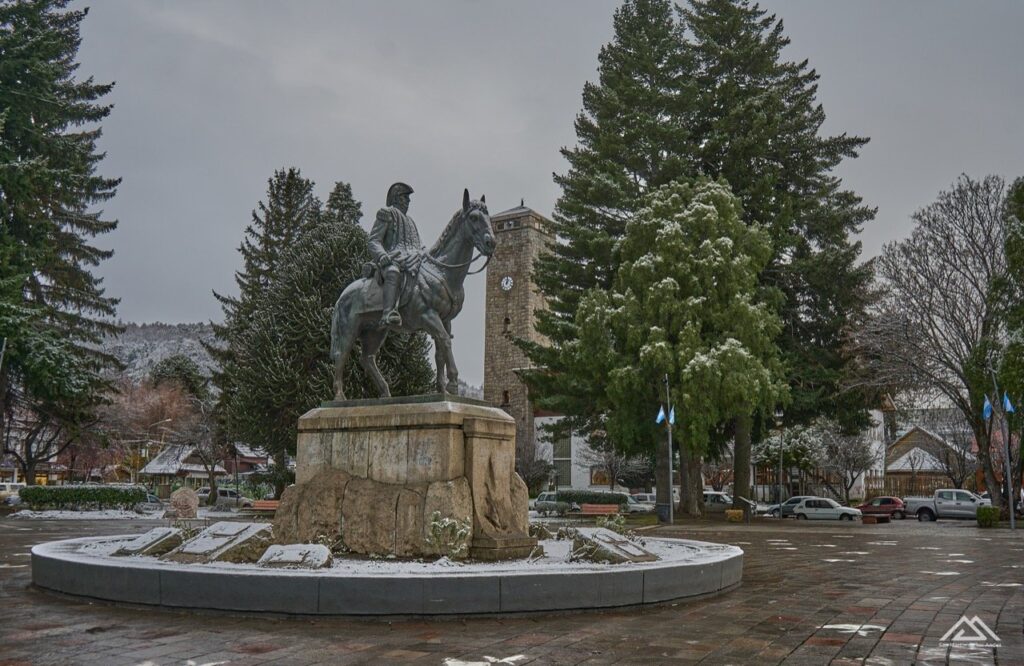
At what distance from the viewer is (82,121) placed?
39844 mm

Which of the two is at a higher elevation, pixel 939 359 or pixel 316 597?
pixel 939 359

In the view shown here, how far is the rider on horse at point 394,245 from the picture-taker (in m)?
11.6

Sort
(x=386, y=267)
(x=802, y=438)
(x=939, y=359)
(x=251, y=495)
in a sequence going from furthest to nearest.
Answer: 1. (x=802, y=438)
2. (x=251, y=495)
3. (x=939, y=359)
4. (x=386, y=267)

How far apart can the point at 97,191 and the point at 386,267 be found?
34079mm

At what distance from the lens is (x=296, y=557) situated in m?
8.70

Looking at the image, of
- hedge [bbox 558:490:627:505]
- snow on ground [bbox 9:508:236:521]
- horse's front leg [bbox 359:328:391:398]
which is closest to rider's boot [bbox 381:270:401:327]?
horse's front leg [bbox 359:328:391:398]

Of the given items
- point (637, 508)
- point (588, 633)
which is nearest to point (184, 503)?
point (588, 633)

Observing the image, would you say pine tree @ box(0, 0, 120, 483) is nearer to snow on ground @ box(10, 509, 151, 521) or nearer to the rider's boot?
snow on ground @ box(10, 509, 151, 521)

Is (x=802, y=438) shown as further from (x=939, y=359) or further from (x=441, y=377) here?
(x=441, y=377)

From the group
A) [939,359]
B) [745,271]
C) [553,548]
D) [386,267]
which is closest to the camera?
[553,548]

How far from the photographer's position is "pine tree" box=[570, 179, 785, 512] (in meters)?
28.4

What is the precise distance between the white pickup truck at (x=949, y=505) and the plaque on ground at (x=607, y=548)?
32066 millimetres

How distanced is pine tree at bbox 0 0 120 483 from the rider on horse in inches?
1021

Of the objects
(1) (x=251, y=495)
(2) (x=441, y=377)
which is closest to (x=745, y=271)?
(2) (x=441, y=377)
